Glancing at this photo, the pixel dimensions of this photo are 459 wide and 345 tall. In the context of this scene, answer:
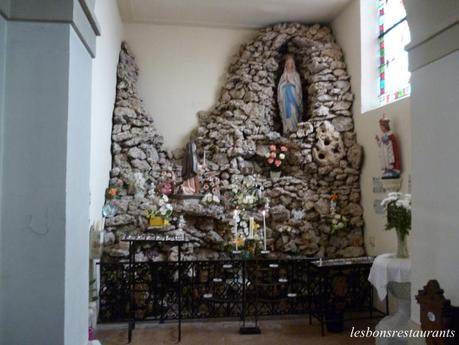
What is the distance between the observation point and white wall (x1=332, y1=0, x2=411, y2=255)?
15.4 feet

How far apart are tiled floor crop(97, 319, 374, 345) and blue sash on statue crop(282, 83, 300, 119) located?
3093mm

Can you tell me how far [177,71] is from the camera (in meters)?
5.81

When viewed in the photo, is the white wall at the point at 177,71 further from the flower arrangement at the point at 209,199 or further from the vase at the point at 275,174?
the vase at the point at 275,174

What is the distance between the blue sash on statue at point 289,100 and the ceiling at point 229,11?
1.09m

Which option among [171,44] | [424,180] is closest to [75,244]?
[424,180]

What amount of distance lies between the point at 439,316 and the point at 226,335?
8.51ft

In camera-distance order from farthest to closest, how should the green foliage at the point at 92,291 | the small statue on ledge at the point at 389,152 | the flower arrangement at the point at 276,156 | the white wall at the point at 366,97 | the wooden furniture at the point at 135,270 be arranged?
the flower arrangement at the point at 276,156
the white wall at the point at 366,97
the small statue on ledge at the point at 389,152
the wooden furniture at the point at 135,270
the green foliage at the point at 92,291

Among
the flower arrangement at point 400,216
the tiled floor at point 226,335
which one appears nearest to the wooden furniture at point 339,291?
the tiled floor at point 226,335

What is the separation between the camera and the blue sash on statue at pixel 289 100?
5684 mm

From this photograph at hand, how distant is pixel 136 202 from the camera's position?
15.5 ft

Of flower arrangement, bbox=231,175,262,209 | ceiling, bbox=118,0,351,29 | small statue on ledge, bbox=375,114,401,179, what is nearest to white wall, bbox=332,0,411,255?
small statue on ledge, bbox=375,114,401,179

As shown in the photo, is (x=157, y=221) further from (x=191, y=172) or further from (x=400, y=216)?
(x=400, y=216)

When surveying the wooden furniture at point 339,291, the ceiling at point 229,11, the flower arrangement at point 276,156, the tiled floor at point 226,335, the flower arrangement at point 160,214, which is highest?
the ceiling at point 229,11

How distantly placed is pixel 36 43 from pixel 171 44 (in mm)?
4691
